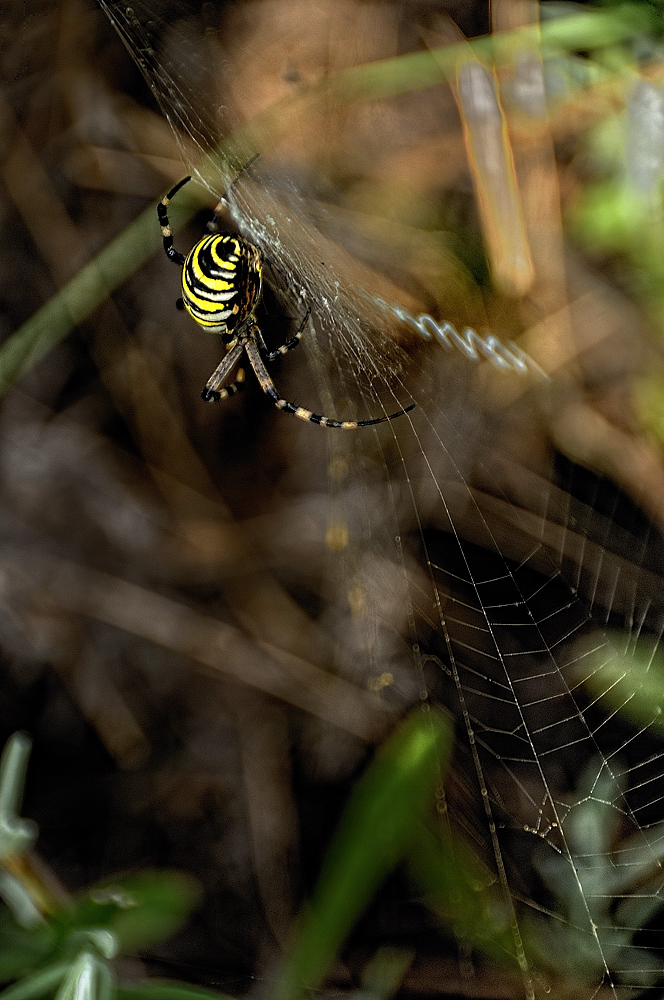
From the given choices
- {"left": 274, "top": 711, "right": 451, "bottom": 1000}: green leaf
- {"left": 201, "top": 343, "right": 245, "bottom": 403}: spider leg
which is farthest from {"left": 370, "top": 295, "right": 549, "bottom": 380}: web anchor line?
{"left": 274, "top": 711, "right": 451, "bottom": 1000}: green leaf

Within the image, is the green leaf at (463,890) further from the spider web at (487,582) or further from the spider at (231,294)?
the spider at (231,294)

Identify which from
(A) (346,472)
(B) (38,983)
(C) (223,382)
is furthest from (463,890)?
(C) (223,382)

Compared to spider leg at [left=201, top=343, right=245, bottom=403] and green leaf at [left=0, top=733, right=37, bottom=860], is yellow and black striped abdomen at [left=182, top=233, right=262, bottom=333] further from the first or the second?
green leaf at [left=0, top=733, right=37, bottom=860]

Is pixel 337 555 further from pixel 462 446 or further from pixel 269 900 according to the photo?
pixel 269 900

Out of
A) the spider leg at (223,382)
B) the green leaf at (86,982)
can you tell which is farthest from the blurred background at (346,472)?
the green leaf at (86,982)

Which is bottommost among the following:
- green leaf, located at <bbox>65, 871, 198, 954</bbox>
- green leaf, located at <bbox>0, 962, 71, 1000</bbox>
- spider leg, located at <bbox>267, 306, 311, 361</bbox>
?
green leaf, located at <bbox>65, 871, 198, 954</bbox>

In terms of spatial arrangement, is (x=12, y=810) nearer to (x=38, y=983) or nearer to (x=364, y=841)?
(x=38, y=983)
